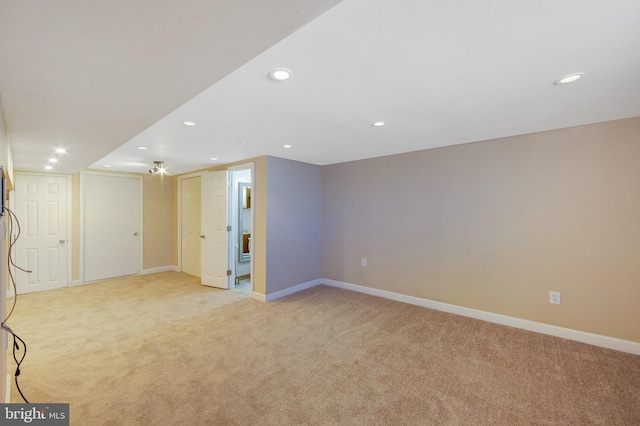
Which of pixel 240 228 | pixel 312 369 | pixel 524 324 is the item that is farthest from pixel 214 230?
pixel 524 324

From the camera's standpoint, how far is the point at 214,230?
475 cm

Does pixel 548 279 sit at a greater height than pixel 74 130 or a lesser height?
lesser

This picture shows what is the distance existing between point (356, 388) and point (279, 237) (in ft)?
8.35

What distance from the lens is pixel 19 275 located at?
436 centimetres

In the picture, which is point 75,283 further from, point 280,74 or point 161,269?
point 280,74

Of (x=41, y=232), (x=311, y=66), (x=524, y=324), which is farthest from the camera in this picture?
(x=41, y=232)

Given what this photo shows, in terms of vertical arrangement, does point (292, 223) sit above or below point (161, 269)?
above

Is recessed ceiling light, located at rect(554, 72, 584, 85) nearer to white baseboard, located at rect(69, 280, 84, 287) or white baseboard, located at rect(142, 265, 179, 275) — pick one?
white baseboard, located at rect(142, 265, 179, 275)

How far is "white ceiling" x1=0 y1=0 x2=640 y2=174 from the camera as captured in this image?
35.0 inches

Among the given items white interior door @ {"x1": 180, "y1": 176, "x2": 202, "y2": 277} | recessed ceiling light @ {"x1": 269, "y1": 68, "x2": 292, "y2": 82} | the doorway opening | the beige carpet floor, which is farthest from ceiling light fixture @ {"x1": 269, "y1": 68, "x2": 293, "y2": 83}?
white interior door @ {"x1": 180, "y1": 176, "x2": 202, "y2": 277}

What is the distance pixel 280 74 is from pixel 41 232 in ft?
18.5

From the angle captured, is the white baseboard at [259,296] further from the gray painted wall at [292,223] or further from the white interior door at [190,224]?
the white interior door at [190,224]

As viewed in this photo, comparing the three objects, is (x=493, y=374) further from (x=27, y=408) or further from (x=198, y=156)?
(x=198, y=156)

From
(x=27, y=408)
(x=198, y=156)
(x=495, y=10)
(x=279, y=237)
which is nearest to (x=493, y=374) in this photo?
(x=495, y=10)
